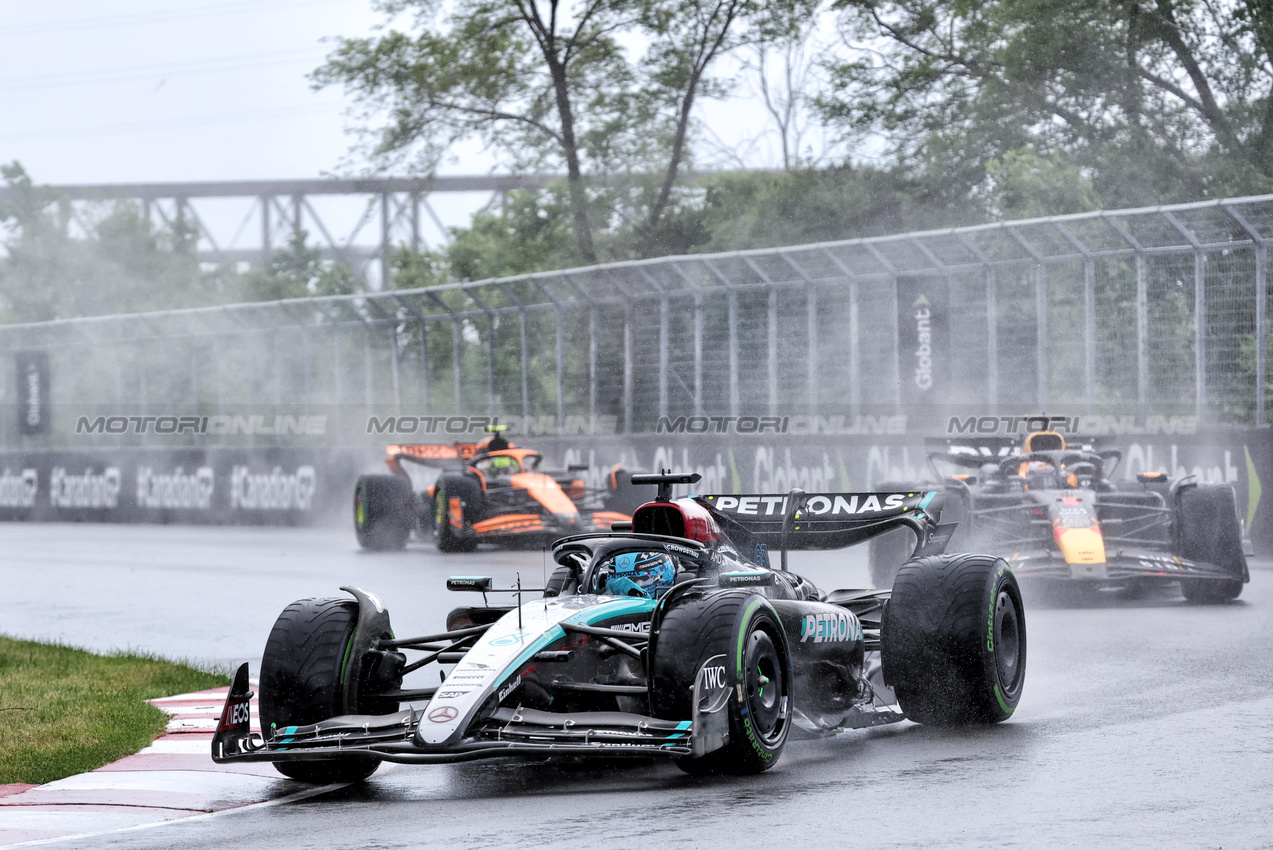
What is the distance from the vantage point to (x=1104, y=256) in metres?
18.4

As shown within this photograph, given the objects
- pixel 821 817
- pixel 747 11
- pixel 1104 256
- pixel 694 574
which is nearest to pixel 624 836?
pixel 821 817

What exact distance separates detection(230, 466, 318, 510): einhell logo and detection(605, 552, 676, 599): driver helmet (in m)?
19.9

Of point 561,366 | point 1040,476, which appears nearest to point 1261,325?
point 1040,476

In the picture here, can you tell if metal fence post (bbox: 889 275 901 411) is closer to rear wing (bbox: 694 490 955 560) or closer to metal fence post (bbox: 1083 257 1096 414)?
metal fence post (bbox: 1083 257 1096 414)

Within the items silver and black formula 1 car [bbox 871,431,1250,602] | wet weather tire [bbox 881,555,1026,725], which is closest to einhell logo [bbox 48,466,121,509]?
silver and black formula 1 car [bbox 871,431,1250,602]

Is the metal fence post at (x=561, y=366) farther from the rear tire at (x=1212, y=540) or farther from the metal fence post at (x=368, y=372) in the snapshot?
the rear tire at (x=1212, y=540)

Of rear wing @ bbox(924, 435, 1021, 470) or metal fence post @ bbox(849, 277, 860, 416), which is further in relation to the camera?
metal fence post @ bbox(849, 277, 860, 416)

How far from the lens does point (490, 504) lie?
18.4 m

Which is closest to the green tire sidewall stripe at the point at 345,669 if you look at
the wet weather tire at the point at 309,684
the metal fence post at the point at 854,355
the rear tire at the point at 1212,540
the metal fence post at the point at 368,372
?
the wet weather tire at the point at 309,684

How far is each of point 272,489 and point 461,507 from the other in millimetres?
9764

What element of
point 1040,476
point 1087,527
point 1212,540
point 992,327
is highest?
point 992,327

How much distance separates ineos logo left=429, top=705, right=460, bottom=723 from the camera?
580 cm

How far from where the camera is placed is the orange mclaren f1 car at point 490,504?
18.2m

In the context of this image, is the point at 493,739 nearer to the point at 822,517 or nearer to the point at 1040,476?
the point at 822,517
